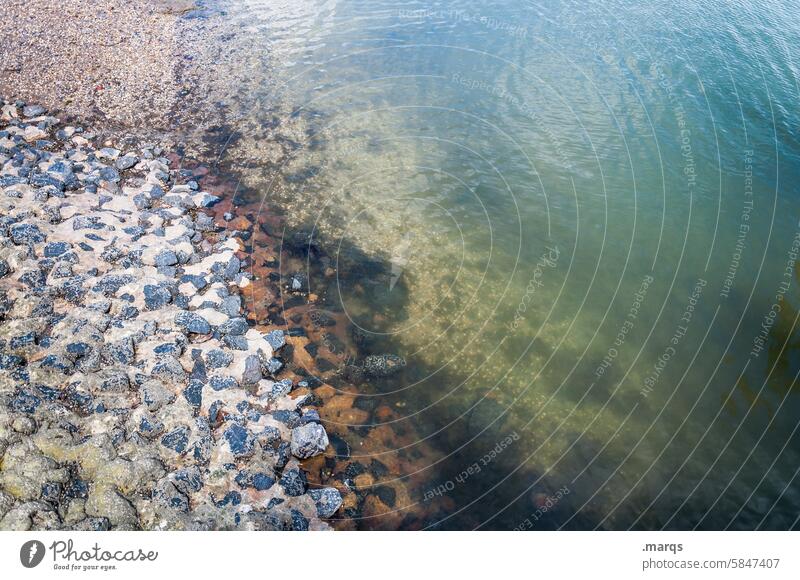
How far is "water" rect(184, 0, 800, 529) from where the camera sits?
887 cm

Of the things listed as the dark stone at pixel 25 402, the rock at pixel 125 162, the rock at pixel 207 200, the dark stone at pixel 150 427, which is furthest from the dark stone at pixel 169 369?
the rock at pixel 125 162

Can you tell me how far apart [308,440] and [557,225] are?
846 centimetres

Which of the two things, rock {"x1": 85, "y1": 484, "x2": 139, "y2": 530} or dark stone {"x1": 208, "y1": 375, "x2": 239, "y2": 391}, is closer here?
rock {"x1": 85, "y1": 484, "x2": 139, "y2": 530}

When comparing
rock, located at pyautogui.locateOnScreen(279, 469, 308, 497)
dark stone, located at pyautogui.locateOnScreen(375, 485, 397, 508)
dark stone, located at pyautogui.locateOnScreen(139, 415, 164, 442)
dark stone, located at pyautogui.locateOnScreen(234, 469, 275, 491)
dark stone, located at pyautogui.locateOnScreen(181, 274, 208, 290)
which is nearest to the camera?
dark stone, located at pyautogui.locateOnScreen(234, 469, 275, 491)

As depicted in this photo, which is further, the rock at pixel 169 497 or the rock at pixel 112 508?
the rock at pixel 169 497

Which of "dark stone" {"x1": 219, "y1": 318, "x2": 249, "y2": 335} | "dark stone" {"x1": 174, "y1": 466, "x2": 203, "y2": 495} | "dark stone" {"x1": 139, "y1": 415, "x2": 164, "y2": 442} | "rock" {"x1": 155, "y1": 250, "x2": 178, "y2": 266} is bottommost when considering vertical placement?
"dark stone" {"x1": 174, "y1": 466, "x2": 203, "y2": 495}

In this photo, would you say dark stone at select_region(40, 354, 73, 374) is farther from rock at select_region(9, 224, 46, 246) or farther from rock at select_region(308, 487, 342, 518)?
rock at select_region(308, 487, 342, 518)

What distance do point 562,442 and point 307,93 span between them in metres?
13.4

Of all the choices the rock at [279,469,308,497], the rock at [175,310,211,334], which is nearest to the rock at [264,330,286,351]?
the rock at [175,310,211,334]

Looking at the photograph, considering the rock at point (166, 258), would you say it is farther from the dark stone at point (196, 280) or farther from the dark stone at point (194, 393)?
the dark stone at point (194, 393)

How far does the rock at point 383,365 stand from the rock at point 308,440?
1.68 meters

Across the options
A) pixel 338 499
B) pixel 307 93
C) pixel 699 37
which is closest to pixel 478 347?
pixel 338 499

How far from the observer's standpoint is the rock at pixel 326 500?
760cm

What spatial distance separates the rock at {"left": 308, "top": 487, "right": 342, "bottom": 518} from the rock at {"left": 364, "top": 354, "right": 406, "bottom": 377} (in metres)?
2.48
